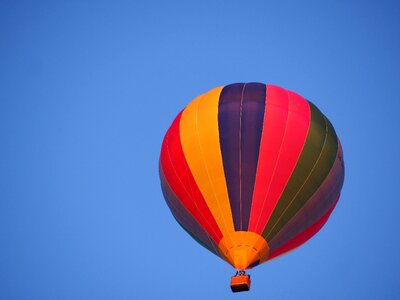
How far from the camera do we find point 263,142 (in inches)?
679

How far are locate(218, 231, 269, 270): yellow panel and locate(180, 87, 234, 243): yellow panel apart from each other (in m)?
0.21

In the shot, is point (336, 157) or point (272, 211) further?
point (336, 157)

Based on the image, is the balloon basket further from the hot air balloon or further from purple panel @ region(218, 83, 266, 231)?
purple panel @ region(218, 83, 266, 231)

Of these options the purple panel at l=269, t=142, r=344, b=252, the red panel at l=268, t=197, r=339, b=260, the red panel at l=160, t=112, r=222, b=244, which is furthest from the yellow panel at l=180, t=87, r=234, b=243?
the red panel at l=268, t=197, r=339, b=260

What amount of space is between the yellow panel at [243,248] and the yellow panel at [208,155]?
21cm

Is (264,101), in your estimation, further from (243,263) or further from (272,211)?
(243,263)

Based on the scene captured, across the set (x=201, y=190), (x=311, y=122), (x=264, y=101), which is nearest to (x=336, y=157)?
(x=311, y=122)

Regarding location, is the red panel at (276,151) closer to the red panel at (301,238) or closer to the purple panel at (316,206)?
the purple panel at (316,206)

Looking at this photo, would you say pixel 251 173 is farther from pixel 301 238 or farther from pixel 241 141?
pixel 301 238

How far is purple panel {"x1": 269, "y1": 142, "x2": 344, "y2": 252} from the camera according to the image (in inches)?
674

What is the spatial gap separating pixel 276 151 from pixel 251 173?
2.48 ft

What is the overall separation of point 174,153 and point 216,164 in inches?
52.3

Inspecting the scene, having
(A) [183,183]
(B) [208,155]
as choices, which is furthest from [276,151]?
(A) [183,183]


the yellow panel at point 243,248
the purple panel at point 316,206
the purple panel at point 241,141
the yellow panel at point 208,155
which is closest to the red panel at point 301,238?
the purple panel at point 316,206
